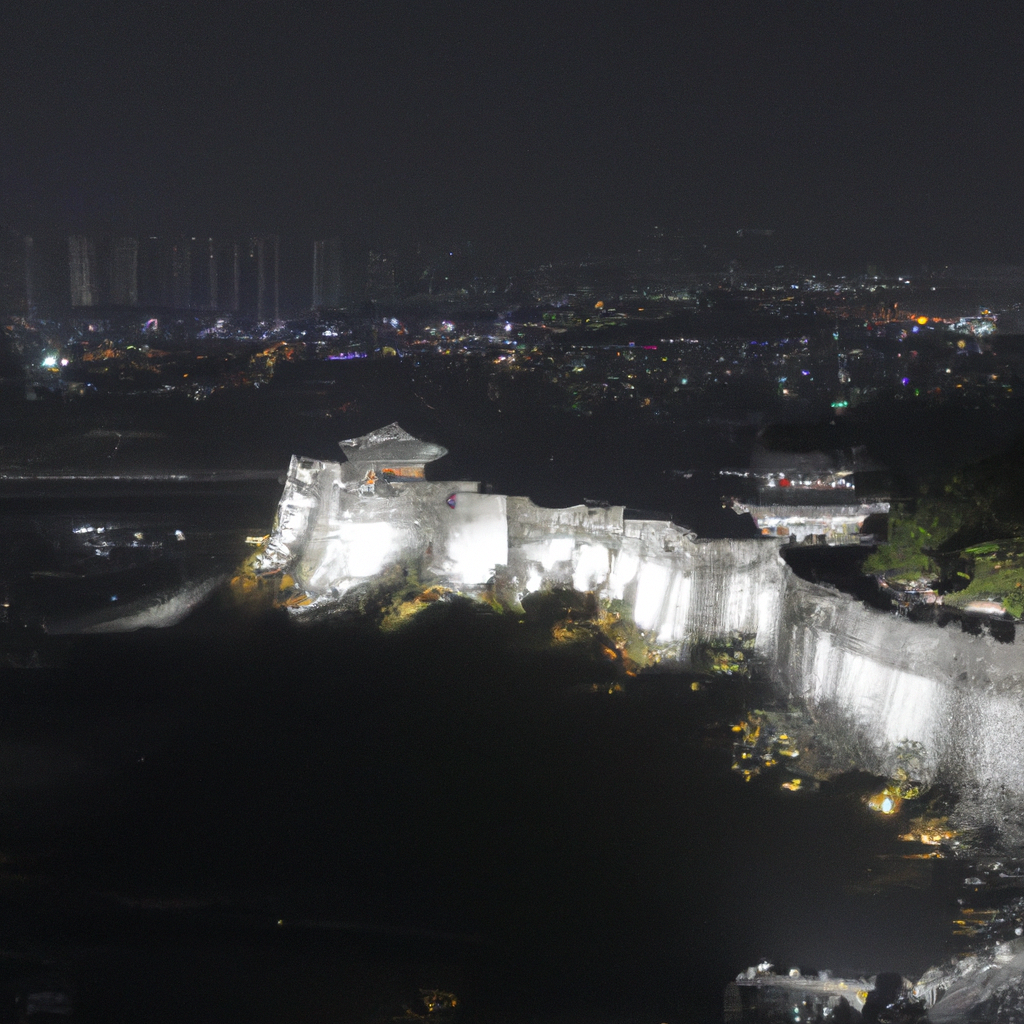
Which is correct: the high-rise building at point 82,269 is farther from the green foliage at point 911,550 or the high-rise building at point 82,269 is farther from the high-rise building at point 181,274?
the green foliage at point 911,550

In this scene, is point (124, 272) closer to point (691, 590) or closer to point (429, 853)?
point (691, 590)

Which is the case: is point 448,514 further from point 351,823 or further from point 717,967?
point 717,967

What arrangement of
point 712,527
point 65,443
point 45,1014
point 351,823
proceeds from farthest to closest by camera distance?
point 65,443, point 712,527, point 351,823, point 45,1014

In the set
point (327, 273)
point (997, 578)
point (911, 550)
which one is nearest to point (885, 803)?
point (997, 578)

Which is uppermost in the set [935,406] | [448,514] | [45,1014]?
[935,406]

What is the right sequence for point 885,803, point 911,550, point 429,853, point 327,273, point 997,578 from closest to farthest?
1. point 429,853
2. point 885,803
3. point 997,578
4. point 911,550
5. point 327,273

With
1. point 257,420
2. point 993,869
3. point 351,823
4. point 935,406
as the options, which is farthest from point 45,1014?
point 257,420

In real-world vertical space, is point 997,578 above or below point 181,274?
below
